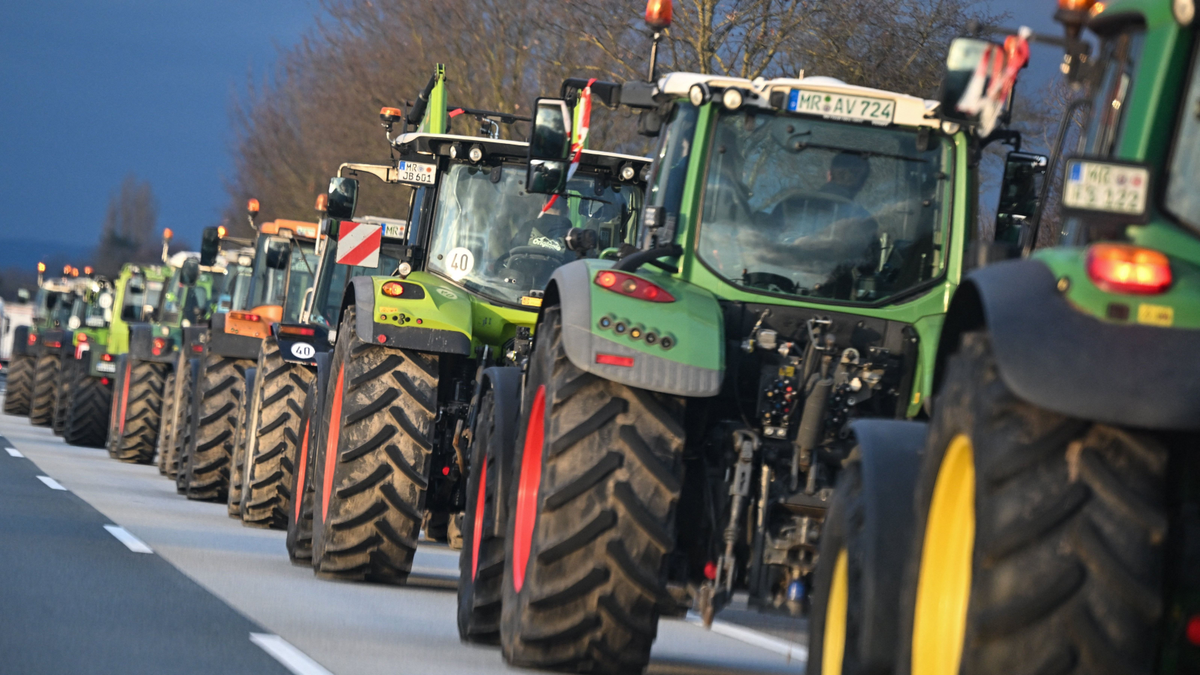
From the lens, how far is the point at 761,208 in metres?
7.28

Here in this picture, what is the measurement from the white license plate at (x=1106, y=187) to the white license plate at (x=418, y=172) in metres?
7.78

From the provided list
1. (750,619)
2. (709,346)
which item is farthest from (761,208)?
(750,619)

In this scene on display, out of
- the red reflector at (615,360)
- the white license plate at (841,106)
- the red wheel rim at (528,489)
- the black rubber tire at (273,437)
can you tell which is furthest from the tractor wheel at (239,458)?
the red reflector at (615,360)

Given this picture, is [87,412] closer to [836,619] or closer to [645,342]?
[645,342]

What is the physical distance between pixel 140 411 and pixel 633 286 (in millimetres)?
16659

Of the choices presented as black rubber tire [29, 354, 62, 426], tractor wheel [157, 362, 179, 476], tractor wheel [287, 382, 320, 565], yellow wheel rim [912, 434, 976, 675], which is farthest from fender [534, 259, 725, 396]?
black rubber tire [29, 354, 62, 426]

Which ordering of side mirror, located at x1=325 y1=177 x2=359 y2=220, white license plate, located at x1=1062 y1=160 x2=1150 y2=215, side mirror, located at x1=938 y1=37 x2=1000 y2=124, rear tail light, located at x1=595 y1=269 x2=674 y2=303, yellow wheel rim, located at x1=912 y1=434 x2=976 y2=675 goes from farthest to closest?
side mirror, located at x1=325 y1=177 x2=359 y2=220
rear tail light, located at x1=595 y1=269 x2=674 y2=303
side mirror, located at x1=938 y1=37 x2=1000 y2=124
yellow wheel rim, located at x1=912 y1=434 x2=976 y2=675
white license plate, located at x1=1062 y1=160 x2=1150 y2=215

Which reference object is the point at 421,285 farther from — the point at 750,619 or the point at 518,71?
the point at 518,71

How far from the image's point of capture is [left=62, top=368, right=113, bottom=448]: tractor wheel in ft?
85.0

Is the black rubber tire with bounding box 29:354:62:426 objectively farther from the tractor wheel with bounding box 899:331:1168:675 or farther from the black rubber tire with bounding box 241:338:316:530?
the tractor wheel with bounding box 899:331:1168:675

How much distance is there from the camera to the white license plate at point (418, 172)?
11391mm

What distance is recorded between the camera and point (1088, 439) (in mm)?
3709

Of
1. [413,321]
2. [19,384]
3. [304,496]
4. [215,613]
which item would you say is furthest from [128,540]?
[19,384]

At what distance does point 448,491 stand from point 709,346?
4.78m
